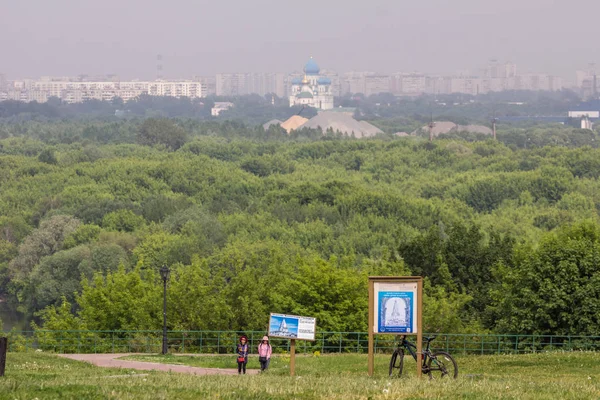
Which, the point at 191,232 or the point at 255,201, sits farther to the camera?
the point at 255,201

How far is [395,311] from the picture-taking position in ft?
84.6

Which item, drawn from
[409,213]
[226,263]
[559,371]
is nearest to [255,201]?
[409,213]

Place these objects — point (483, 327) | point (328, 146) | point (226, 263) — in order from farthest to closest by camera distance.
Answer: point (328, 146) → point (226, 263) → point (483, 327)

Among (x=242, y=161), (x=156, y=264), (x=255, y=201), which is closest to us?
(x=156, y=264)

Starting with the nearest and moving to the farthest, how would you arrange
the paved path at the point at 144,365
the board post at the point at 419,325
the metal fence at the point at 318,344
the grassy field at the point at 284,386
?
the grassy field at the point at 284,386, the board post at the point at 419,325, the paved path at the point at 144,365, the metal fence at the point at 318,344

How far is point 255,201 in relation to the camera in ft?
415

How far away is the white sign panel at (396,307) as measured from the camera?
25.7 metres

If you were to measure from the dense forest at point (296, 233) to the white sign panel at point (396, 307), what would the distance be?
2153cm

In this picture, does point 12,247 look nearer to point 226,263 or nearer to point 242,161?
point 226,263

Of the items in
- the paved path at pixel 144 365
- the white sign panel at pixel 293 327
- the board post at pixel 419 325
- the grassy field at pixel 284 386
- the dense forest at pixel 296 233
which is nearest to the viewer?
the grassy field at pixel 284 386

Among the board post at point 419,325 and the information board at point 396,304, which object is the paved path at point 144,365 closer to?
the information board at point 396,304

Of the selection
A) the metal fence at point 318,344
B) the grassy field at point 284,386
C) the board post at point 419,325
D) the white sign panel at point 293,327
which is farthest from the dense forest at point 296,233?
the grassy field at point 284,386

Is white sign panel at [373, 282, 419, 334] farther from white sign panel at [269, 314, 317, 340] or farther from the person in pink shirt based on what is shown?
the person in pink shirt

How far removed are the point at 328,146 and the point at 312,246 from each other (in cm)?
9509
